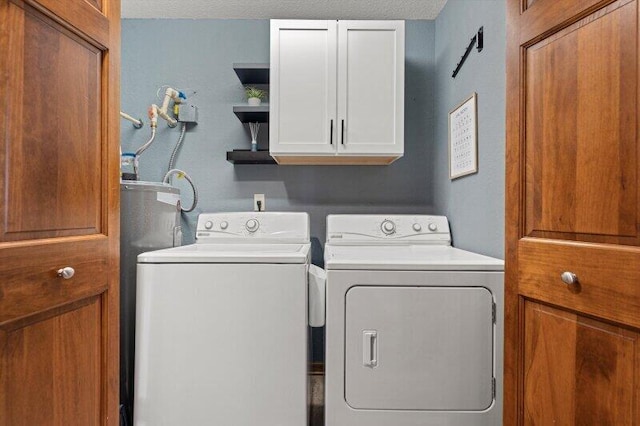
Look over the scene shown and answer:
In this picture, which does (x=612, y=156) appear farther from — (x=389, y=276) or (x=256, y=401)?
(x=256, y=401)

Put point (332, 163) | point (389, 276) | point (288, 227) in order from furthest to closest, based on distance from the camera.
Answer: point (332, 163) < point (288, 227) < point (389, 276)

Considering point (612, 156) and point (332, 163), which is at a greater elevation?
point (332, 163)

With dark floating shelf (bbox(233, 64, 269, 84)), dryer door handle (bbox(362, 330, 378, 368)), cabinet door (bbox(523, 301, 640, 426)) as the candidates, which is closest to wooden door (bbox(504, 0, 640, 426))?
cabinet door (bbox(523, 301, 640, 426))

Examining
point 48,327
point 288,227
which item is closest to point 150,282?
point 48,327

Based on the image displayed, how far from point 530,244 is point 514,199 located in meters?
0.13

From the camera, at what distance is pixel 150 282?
4.52 ft

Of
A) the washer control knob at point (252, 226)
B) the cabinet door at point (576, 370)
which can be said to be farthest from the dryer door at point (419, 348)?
the washer control knob at point (252, 226)

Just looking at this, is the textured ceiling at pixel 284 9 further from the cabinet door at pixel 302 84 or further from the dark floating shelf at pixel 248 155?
the dark floating shelf at pixel 248 155

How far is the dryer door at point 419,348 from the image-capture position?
4.25 feet

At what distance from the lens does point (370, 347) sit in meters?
1.31

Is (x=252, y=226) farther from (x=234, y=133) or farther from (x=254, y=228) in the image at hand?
(x=234, y=133)

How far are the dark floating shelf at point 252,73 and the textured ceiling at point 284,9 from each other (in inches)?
17.8

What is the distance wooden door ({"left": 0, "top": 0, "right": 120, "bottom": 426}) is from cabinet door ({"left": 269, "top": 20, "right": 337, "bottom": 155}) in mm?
1004

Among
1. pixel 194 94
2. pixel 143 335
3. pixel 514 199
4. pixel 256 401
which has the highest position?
pixel 194 94
